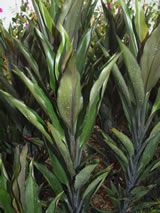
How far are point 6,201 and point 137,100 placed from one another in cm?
43

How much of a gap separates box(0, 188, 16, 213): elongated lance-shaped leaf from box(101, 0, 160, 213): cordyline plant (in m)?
0.31

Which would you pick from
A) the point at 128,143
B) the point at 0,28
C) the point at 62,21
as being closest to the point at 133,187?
the point at 128,143

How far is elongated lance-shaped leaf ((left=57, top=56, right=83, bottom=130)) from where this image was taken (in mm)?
481

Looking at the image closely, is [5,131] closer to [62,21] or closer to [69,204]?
[69,204]

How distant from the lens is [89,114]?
64cm

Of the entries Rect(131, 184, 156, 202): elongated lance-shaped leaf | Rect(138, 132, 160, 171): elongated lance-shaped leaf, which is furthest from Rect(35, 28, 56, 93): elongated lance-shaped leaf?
Rect(131, 184, 156, 202): elongated lance-shaped leaf

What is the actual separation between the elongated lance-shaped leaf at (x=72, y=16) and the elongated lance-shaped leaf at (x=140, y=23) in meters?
0.16

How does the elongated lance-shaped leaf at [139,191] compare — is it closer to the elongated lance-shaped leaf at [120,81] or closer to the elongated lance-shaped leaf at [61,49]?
the elongated lance-shaped leaf at [120,81]

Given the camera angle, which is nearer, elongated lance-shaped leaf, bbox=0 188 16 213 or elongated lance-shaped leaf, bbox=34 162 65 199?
elongated lance-shaped leaf, bbox=0 188 16 213

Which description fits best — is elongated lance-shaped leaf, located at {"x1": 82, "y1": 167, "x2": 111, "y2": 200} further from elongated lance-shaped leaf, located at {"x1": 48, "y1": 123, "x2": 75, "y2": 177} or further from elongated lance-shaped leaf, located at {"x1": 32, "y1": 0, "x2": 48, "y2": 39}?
elongated lance-shaped leaf, located at {"x1": 32, "y1": 0, "x2": 48, "y2": 39}

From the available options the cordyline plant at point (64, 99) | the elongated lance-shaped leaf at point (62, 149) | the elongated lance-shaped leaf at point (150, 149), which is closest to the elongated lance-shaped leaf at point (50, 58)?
the cordyline plant at point (64, 99)

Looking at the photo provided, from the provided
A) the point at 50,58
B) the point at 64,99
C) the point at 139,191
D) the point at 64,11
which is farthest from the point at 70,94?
the point at 139,191

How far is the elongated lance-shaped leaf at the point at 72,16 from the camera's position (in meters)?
0.55

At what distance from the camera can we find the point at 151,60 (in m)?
0.62
